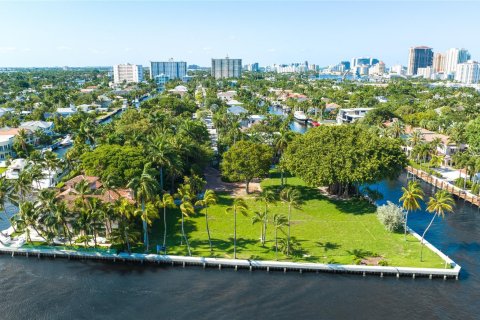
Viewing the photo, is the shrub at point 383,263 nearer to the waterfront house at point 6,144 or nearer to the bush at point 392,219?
the bush at point 392,219

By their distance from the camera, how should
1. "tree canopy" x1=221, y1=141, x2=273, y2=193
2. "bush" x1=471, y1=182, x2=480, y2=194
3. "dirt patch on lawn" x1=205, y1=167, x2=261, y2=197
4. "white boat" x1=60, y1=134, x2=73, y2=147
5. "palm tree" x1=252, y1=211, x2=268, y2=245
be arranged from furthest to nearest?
"white boat" x1=60, y1=134, x2=73, y2=147 → "bush" x1=471, y1=182, x2=480, y2=194 → "dirt patch on lawn" x1=205, y1=167, x2=261, y2=197 → "tree canopy" x1=221, y1=141, x2=273, y2=193 → "palm tree" x1=252, y1=211, x2=268, y2=245

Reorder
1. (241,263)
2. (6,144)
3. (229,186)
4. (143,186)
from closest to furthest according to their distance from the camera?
(143,186) → (241,263) → (229,186) → (6,144)

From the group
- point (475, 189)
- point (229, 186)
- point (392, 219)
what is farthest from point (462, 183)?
point (229, 186)

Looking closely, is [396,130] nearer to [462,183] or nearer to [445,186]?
[445,186]

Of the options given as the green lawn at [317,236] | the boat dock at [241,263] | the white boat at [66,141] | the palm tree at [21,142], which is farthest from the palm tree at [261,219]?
the white boat at [66,141]

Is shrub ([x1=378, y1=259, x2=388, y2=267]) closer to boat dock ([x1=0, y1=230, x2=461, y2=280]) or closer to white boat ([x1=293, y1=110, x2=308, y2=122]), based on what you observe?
boat dock ([x1=0, y1=230, x2=461, y2=280])

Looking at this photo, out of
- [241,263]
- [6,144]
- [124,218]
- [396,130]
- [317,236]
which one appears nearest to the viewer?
[241,263]

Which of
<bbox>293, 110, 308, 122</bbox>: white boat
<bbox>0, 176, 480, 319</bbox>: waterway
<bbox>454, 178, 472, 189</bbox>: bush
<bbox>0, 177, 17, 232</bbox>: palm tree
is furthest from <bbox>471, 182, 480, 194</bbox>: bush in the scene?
<bbox>293, 110, 308, 122</bbox>: white boat
